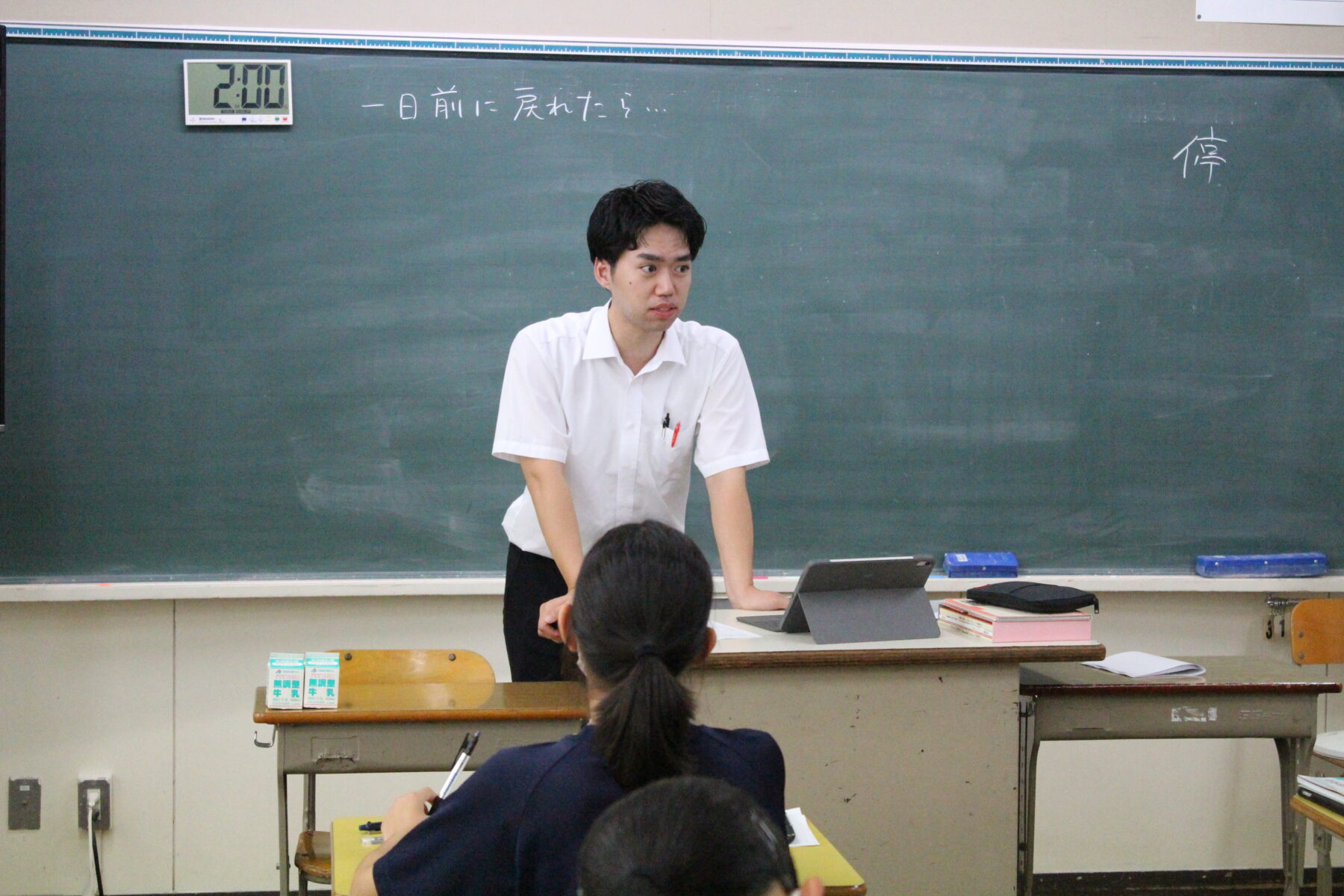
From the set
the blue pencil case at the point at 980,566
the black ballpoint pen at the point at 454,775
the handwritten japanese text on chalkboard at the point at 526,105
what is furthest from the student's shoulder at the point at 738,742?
the handwritten japanese text on chalkboard at the point at 526,105

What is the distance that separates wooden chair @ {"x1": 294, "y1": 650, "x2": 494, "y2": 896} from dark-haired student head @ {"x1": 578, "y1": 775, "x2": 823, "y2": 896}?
5.74 ft

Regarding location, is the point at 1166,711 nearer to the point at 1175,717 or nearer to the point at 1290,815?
the point at 1175,717

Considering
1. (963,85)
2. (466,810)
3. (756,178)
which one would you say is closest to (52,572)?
(756,178)

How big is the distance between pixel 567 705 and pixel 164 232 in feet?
5.75

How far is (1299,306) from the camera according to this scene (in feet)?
11.2

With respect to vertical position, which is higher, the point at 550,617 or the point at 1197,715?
the point at 550,617

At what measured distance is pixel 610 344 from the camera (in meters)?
2.50

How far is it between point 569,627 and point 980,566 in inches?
85.4

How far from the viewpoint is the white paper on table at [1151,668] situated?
2.62 m

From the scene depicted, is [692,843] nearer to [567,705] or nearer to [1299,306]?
[567,705]

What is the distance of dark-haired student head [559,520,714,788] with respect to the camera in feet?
3.94

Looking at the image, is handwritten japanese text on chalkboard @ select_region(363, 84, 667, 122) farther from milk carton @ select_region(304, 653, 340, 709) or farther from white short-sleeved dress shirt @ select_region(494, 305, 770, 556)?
milk carton @ select_region(304, 653, 340, 709)

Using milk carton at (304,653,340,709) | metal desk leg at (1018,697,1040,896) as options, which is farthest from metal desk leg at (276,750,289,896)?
metal desk leg at (1018,697,1040,896)

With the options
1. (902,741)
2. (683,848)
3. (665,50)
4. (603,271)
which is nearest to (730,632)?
(902,741)
